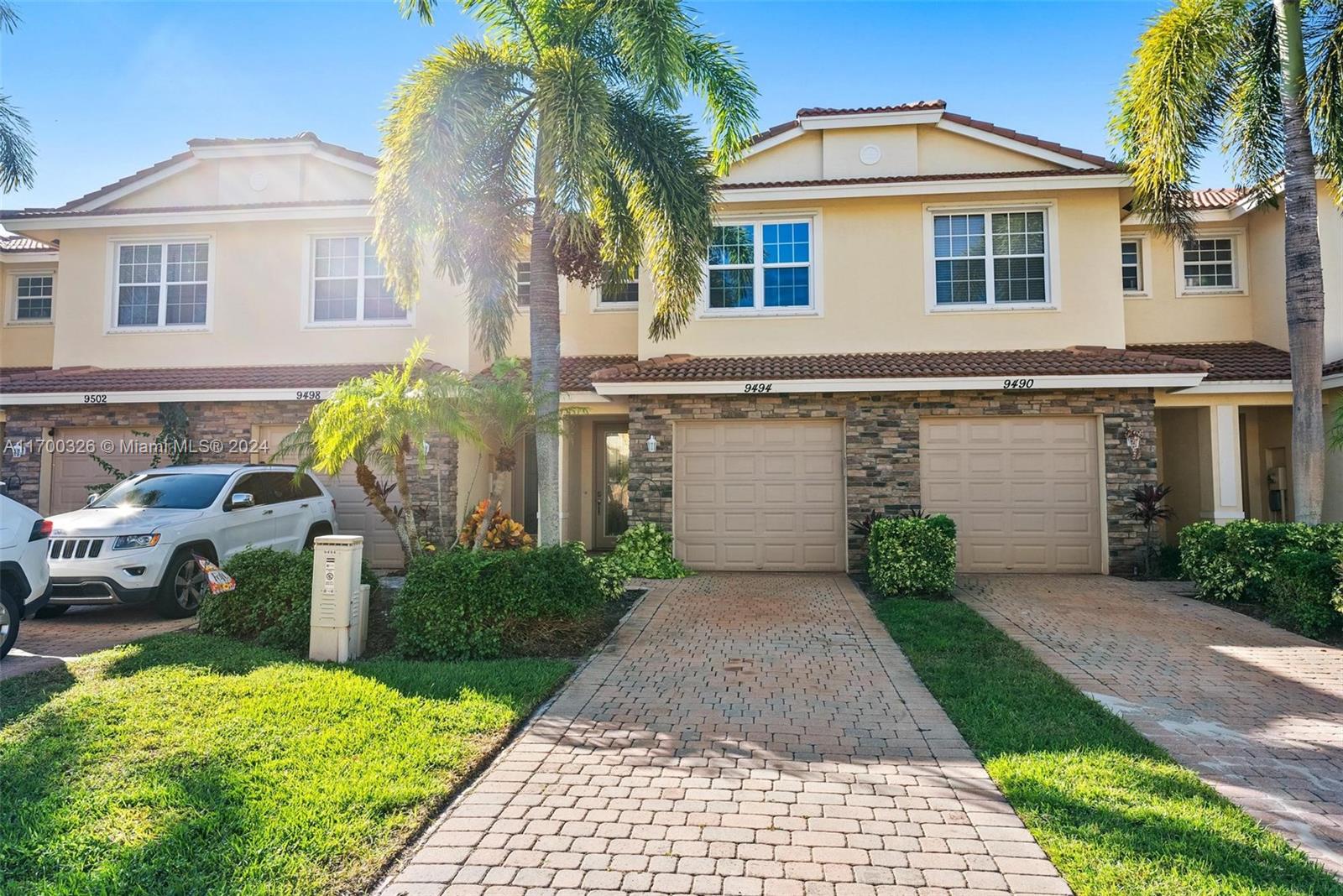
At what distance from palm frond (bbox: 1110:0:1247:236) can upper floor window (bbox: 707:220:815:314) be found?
514 centimetres

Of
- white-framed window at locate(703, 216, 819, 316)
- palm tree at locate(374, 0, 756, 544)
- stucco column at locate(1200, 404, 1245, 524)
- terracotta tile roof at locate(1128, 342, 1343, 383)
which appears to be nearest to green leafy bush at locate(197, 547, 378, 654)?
palm tree at locate(374, 0, 756, 544)

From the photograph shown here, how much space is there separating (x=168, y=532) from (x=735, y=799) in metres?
7.86

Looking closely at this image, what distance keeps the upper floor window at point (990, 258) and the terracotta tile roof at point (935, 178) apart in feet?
2.21

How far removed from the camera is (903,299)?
13.1 meters

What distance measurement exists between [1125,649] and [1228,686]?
3.95ft

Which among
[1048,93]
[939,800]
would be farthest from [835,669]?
[1048,93]

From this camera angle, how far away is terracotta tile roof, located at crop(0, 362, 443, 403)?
12.8 meters

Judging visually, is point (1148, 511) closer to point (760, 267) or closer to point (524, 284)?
point (760, 267)

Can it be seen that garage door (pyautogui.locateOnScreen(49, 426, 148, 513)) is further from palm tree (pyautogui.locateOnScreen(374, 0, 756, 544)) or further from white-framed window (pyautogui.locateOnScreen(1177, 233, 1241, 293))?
white-framed window (pyautogui.locateOnScreen(1177, 233, 1241, 293))

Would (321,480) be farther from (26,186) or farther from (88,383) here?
(26,186)

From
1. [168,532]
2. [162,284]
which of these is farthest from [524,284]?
[168,532]

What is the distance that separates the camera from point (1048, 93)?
1037 centimetres

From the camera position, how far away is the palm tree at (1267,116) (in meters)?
10.0

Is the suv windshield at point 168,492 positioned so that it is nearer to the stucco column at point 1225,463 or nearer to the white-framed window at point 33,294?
the white-framed window at point 33,294
